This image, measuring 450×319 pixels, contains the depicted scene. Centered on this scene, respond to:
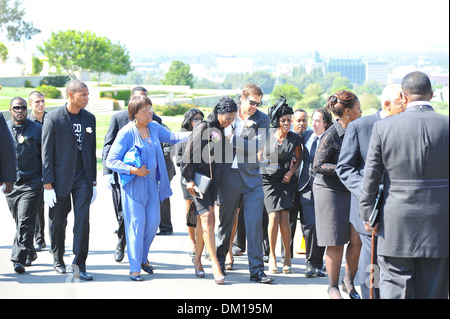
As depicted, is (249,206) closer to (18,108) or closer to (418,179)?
(418,179)

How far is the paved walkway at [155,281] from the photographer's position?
20.3 ft

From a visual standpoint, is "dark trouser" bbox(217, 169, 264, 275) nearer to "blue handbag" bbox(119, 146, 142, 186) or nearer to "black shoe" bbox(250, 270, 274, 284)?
"black shoe" bbox(250, 270, 274, 284)

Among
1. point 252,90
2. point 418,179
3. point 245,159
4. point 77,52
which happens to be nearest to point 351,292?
point 245,159

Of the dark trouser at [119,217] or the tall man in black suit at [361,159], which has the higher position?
the tall man in black suit at [361,159]

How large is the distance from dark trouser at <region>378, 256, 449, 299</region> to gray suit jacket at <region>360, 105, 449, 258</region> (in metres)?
0.11

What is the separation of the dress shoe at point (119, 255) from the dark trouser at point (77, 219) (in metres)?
0.70

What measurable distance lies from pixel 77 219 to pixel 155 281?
3.48ft

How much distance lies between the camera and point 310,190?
24.0 feet

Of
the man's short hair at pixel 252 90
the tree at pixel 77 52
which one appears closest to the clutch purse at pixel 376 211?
the man's short hair at pixel 252 90

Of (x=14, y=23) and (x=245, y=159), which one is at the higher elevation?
(x=14, y=23)

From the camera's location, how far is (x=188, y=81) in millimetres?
107125

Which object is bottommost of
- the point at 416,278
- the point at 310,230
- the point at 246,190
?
the point at 310,230

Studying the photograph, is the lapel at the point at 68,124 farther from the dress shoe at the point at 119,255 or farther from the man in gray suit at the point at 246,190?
the man in gray suit at the point at 246,190

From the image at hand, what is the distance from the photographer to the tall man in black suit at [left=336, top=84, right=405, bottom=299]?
205 inches
